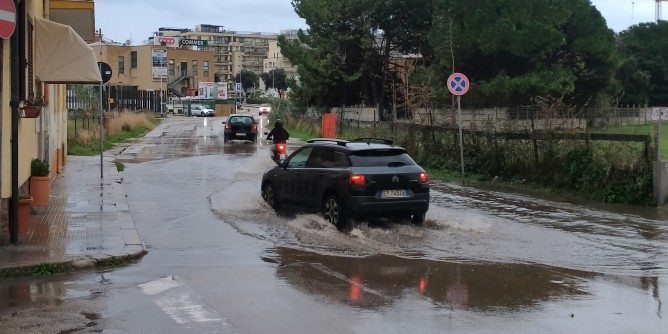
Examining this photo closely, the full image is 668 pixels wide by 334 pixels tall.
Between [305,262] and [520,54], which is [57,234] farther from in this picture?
[520,54]

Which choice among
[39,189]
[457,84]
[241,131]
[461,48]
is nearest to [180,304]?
[39,189]

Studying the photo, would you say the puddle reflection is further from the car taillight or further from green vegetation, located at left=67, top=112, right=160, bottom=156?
green vegetation, located at left=67, top=112, right=160, bottom=156

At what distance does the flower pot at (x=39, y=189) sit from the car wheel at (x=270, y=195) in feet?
13.8

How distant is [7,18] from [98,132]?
90.1ft

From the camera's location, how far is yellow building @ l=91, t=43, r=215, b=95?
11219 cm

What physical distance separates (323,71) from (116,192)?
115 ft

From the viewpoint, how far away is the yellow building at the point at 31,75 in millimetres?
10328

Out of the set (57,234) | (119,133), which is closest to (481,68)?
(119,133)

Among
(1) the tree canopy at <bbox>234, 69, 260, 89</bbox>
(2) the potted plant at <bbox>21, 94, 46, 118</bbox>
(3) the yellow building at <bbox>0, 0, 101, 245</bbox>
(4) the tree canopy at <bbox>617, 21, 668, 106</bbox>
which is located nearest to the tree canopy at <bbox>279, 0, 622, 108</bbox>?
(4) the tree canopy at <bbox>617, 21, 668, 106</bbox>

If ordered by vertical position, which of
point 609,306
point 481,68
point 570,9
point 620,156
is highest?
point 570,9

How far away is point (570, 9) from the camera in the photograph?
44.9 meters

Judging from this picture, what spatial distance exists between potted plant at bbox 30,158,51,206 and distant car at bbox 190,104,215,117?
85482 millimetres

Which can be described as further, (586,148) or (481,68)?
(481,68)

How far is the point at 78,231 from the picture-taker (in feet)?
39.0
